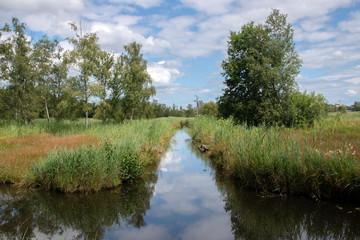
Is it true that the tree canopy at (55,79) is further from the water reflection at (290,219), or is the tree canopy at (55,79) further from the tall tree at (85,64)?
the water reflection at (290,219)

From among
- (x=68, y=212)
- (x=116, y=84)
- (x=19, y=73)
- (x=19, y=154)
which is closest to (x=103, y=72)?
(x=116, y=84)

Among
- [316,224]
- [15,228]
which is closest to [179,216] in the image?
[316,224]

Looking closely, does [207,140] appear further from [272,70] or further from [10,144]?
[10,144]

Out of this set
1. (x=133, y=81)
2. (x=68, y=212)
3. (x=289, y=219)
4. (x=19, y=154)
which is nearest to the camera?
(x=289, y=219)

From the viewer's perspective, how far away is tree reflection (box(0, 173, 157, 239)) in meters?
5.48

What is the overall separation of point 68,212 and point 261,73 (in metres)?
17.4

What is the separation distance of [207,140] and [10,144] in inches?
447

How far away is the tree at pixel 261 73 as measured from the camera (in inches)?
793

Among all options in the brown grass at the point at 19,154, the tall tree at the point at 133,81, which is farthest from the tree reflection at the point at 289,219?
the tall tree at the point at 133,81

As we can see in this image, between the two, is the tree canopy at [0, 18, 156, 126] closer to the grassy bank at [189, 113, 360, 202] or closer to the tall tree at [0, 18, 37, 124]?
the tall tree at [0, 18, 37, 124]

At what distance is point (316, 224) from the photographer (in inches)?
220

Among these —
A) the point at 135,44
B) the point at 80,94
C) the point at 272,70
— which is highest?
the point at 135,44

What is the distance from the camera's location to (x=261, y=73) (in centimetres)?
1973

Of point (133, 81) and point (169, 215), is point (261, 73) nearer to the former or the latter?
point (133, 81)
